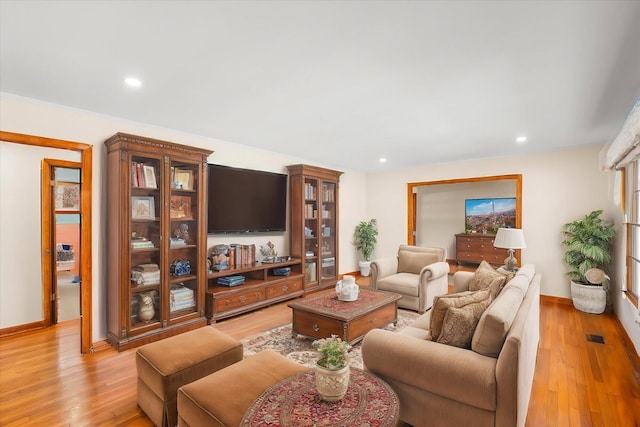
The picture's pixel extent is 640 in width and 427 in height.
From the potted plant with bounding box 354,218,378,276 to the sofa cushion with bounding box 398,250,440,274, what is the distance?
5.68 ft

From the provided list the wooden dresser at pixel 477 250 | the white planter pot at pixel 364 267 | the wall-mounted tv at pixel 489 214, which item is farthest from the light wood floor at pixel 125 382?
the wall-mounted tv at pixel 489 214

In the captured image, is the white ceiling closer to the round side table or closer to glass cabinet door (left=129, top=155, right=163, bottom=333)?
glass cabinet door (left=129, top=155, right=163, bottom=333)

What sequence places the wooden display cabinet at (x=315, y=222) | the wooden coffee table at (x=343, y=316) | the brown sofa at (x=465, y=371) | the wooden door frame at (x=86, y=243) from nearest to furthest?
the brown sofa at (x=465, y=371) → the wooden coffee table at (x=343, y=316) → the wooden door frame at (x=86, y=243) → the wooden display cabinet at (x=315, y=222)

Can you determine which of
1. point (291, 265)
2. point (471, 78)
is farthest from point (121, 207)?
point (471, 78)

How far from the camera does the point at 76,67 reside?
90.1 inches

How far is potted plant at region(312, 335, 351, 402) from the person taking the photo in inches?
56.8

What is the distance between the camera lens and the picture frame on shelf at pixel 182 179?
3.68 m

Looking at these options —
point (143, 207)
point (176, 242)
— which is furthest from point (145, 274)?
point (143, 207)

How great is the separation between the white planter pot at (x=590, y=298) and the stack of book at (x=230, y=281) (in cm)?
467

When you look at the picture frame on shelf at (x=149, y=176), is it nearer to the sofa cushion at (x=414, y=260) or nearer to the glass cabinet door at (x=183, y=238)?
the glass cabinet door at (x=183, y=238)

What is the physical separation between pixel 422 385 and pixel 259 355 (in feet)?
3.31

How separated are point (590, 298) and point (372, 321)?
3286 millimetres

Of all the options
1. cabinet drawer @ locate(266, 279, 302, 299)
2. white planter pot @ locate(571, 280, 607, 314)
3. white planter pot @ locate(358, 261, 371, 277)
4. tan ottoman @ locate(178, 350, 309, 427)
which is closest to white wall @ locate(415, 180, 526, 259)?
white planter pot @ locate(358, 261, 371, 277)

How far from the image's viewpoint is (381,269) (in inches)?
185
